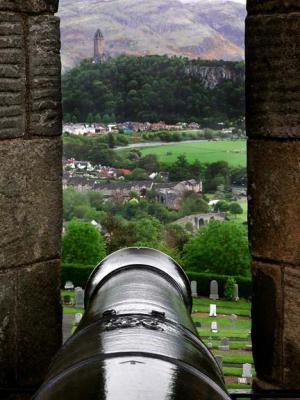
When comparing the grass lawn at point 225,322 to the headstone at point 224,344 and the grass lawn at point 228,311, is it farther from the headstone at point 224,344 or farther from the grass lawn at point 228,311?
the headstone at point 224,344

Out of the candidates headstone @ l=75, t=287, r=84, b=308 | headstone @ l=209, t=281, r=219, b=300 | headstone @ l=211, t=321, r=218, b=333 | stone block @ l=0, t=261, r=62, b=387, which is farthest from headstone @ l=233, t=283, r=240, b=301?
stone block @ l=0, t=261, r=62, b=387

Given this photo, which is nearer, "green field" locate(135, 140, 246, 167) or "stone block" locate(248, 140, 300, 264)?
"stone block" locate(248, 140, 300, 264)

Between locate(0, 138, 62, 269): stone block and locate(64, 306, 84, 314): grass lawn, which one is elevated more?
locate(0, 138, 62, 269): stone block

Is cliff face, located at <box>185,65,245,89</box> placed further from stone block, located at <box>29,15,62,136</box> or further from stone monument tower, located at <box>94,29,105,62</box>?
stone block, located at <box>29,15,62,136</box>

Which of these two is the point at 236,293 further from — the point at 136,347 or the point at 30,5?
the point at 136,347

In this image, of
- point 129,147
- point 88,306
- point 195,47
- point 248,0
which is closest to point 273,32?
point 248,0

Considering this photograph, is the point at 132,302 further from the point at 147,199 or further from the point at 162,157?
the point at 162,157
